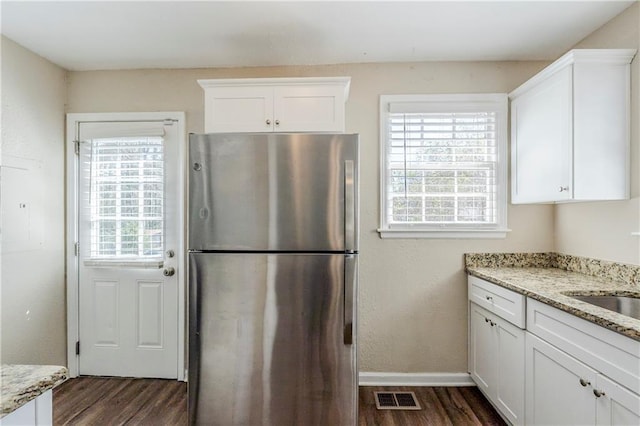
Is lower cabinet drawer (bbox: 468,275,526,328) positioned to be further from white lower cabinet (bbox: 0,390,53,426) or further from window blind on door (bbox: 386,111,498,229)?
white lower cabinet (bbox: 0,390,53,426)

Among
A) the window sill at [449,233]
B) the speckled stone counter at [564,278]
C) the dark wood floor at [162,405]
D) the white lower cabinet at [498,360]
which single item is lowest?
the dark wood floor at [162,405]

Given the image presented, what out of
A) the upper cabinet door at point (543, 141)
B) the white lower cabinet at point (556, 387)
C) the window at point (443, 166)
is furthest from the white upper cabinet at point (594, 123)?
the white lower cabinet at point (556, 387)

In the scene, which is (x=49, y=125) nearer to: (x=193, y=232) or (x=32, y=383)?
(x=193, y=232)

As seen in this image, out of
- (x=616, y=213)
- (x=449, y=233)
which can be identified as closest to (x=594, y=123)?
(x=616, y=213)

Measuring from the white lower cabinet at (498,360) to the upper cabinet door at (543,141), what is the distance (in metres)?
0.81

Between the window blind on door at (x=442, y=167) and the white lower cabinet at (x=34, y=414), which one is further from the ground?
the window blind on door at (x=442, y=167)

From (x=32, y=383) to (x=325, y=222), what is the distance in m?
1.29

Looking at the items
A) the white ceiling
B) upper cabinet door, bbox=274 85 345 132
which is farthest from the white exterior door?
upper cabinet door, bbox=274 85 345 132

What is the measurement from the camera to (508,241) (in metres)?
2.49

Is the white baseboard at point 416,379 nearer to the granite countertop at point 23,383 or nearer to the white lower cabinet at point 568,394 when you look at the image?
the white lower cabinet at point 568,394

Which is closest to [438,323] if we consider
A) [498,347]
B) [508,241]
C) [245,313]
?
[498,347]

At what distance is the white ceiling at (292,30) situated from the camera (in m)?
1.85

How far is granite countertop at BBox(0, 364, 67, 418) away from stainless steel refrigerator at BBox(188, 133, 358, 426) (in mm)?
1022

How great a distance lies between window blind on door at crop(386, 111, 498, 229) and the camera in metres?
2.49
